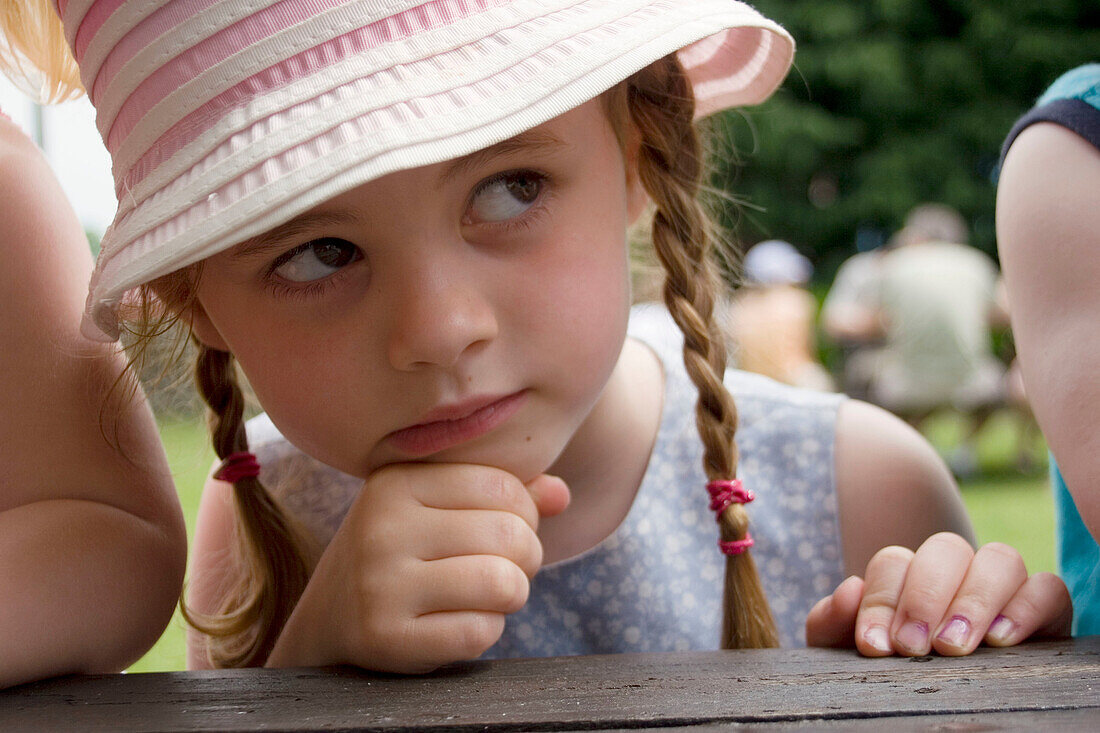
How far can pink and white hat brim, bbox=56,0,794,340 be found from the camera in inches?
36.2

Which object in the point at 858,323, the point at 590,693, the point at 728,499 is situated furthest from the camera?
the point at 858,323

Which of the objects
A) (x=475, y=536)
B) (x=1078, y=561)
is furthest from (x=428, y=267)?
(x=1078, y=561)

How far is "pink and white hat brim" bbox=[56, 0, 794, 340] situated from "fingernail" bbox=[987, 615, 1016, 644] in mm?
604

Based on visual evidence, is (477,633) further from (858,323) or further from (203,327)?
(858,323)

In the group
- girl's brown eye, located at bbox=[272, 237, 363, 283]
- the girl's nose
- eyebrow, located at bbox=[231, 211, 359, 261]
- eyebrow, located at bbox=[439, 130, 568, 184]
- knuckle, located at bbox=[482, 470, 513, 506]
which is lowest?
knuckle, located at bbox=[482, 470, 513, 506]

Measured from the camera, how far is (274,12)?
97cm

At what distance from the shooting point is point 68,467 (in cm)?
120

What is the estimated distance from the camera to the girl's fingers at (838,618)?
42.4 inches

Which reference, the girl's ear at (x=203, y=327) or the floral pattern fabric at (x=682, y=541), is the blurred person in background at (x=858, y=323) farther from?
the girl's ear at (x=203, y=327)

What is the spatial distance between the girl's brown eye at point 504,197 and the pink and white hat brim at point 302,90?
14 cm

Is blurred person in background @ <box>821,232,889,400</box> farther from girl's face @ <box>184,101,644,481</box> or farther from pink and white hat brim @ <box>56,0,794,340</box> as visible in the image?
pink and white hat brim @ <box>56,0,794,340</box>

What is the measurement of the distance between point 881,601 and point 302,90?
704 mm

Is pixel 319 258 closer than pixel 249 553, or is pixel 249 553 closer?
pixel 319 258

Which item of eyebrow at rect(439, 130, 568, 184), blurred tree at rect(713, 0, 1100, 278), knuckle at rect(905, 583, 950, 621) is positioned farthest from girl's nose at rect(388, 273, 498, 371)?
blurred tree at rect(713, 0, 1100, 278)
